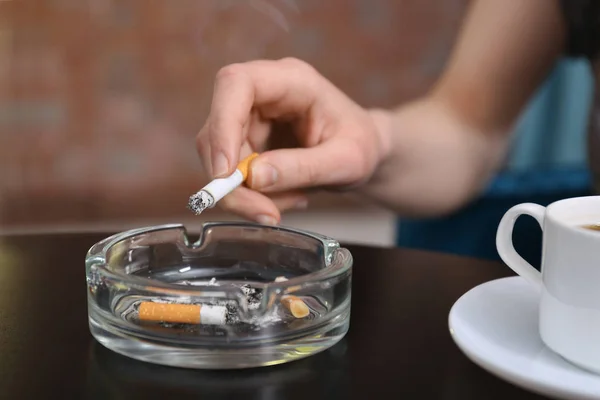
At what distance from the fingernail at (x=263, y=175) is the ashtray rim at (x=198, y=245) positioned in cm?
3

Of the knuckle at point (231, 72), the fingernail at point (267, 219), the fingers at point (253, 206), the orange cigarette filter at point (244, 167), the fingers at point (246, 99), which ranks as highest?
the knuckle at point (231, 72)

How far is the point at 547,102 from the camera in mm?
1564

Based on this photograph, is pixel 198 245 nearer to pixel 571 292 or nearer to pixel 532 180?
pixel 571 292

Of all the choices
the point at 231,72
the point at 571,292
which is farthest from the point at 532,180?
the point at 571,292

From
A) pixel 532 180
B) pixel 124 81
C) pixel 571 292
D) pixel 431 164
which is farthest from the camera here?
pixel 124 81

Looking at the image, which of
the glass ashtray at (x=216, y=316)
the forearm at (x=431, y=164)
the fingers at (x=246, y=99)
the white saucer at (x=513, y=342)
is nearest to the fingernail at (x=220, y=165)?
the fingers at (x=246, y=99)

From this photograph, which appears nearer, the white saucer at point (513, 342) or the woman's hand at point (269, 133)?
the white saucer at point (513, 342)

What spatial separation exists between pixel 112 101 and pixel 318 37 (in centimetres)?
43

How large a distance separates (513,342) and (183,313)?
20cm

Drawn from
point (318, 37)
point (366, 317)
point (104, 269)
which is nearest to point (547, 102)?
point (318, 37)

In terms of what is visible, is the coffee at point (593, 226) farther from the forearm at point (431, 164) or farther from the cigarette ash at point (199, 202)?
the forearm at point (431, 164)

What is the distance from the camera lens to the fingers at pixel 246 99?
23.3 inches

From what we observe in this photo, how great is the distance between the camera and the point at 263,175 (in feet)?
1.98

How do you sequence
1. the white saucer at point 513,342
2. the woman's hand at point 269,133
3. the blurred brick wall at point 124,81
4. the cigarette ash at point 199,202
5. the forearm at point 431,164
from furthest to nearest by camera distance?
the blurred brick wall at point 124,81 < the forearm at point 431,164 < the woman's hand at point 269,133 < the cigarette ash at point 199,202 < the white saucer at point 513,342
